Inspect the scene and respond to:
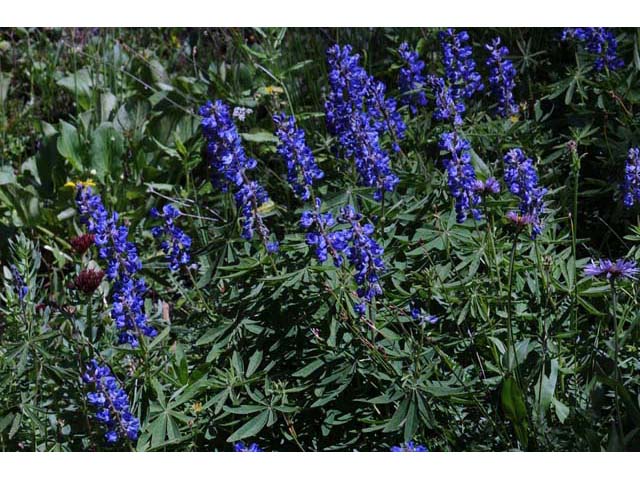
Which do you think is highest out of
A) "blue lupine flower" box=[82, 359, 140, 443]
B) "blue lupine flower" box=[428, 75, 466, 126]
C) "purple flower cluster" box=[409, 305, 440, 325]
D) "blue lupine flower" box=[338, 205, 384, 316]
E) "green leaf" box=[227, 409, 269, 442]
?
"blue lupine flower" box=[428, 75, 466, 126]

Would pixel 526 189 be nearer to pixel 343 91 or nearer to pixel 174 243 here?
pixel 343 91

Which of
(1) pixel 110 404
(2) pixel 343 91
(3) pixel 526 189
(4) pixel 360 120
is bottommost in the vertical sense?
(1) pixel 110 404

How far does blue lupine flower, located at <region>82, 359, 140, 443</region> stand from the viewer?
7.71 ft

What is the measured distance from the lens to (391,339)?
2490 millimetres

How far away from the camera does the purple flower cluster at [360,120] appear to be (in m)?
2.78

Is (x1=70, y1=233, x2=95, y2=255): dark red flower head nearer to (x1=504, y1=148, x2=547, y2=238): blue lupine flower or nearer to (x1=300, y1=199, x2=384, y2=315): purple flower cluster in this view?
(x1=300, y1=199, x2=384, y2=315): purple flower cluster

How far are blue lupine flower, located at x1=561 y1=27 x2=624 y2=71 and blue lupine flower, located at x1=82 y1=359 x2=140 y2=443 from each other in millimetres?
2244

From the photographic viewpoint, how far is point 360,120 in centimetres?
278

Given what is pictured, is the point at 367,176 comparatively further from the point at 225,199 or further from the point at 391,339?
the point at 225,199

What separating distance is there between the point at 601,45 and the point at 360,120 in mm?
1213

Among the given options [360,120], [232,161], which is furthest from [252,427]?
[360,120]

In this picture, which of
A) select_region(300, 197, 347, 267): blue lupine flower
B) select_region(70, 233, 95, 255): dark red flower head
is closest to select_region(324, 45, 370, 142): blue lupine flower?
select_region(300, 197, 347, 267): blue lupine flower

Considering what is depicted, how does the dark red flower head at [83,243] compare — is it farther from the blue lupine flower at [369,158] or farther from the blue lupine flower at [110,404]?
the blue lupine flower at [369,158]

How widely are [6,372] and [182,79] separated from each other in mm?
1989
